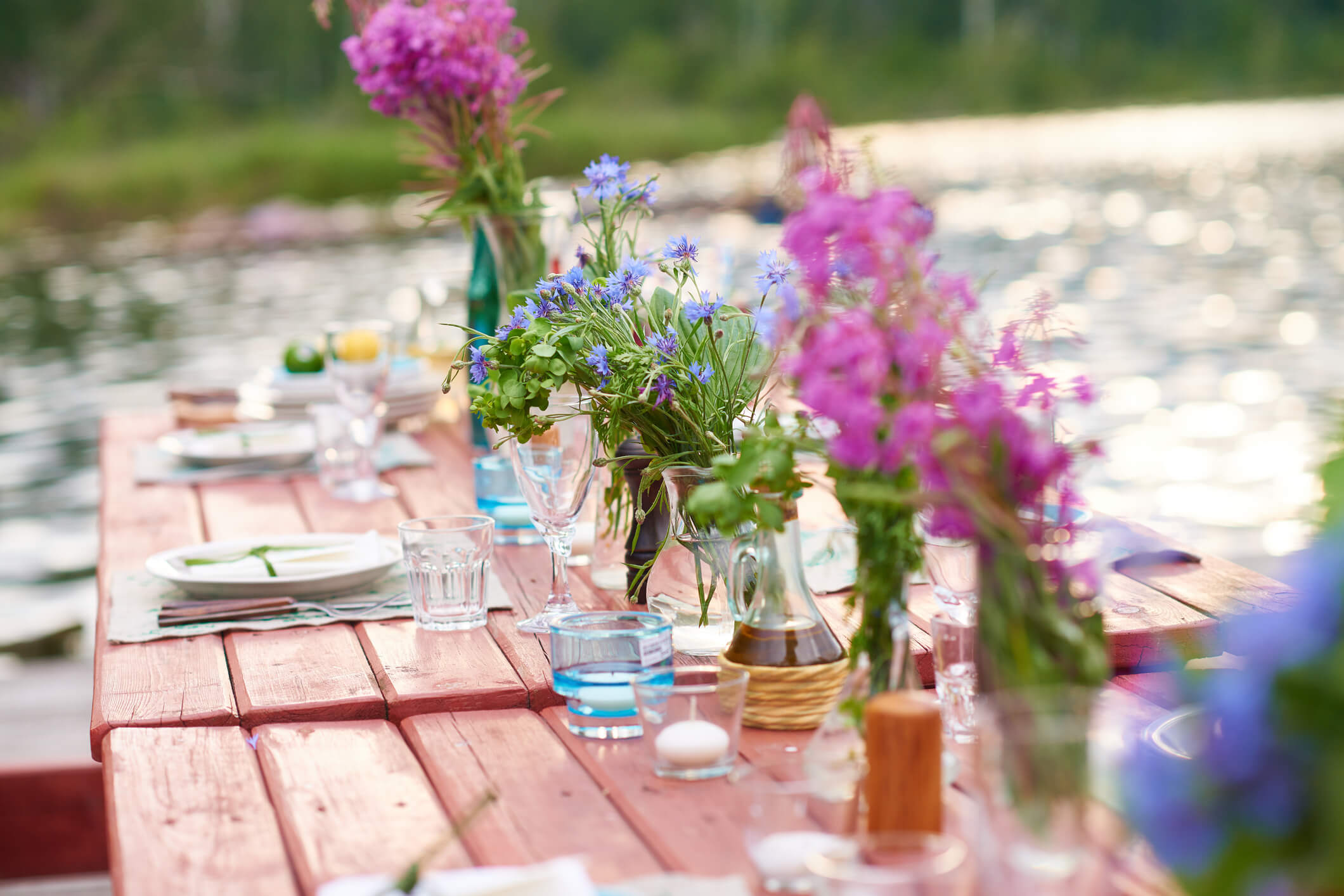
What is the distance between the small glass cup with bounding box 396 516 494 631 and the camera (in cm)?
143

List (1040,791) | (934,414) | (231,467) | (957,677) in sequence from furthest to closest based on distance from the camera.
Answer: (231,467)
(957,677)
(934,414)
(1040,791)

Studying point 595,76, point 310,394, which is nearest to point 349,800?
point 310,394

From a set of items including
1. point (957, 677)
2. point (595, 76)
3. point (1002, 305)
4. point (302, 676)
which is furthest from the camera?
point (595, 76)

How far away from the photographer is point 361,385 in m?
2.11

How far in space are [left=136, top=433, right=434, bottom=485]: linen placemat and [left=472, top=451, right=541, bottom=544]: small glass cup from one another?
1.34 ft

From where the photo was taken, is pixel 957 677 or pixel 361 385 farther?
pixel 361 385

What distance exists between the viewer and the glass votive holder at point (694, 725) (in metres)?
1.03

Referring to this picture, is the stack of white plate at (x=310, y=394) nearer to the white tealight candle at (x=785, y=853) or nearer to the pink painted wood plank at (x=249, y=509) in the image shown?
the pink painted wood plank at (x=249, y=509)

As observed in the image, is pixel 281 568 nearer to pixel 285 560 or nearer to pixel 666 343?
pixel 285 560

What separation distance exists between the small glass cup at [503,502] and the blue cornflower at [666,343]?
593mm

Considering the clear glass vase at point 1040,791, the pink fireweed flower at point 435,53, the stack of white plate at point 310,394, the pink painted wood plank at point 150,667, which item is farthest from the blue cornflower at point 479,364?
the stack of white plate at point 310,394

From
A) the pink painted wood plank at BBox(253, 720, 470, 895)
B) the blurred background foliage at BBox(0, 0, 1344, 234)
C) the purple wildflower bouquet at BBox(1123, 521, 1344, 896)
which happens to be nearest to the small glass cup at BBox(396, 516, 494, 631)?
the pink painted wood plank at BBox(253, 720, 470, 895)

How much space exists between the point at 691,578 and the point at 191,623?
524mm

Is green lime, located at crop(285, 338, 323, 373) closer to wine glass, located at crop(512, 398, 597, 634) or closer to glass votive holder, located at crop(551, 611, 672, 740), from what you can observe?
wine glass, located at crop(512, 398, 597, 634)
